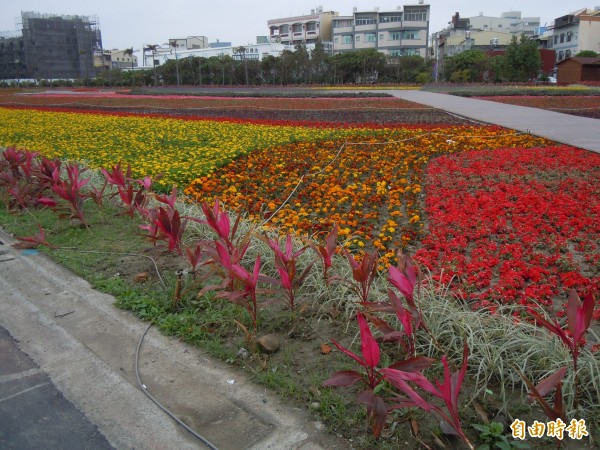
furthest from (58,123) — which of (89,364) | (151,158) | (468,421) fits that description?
(468,421)

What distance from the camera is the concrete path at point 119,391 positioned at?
2.29 metres

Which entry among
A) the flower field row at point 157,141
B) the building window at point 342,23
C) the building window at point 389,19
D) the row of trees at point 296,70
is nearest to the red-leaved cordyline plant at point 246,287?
the flower field row at point 157,141

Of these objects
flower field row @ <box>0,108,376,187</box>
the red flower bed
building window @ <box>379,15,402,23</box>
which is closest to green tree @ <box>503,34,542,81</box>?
flower field row @ <box>0,108,376,187</box>

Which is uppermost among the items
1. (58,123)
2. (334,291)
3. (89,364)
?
(58,123)

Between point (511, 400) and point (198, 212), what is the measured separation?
3767 mm

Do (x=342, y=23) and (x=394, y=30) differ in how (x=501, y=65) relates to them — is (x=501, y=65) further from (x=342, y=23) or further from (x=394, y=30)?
(x=342, y=23)

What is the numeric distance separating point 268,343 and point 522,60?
38084 mm

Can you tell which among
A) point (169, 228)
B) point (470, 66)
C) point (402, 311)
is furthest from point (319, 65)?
point (402, 311)

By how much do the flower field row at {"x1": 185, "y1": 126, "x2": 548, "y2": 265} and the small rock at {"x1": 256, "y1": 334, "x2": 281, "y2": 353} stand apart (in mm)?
1333

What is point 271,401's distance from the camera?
2.50m

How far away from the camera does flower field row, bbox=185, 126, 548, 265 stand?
491 centimetres

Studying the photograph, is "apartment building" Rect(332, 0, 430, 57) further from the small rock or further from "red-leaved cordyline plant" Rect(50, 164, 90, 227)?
the small rock

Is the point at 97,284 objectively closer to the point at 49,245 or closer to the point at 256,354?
the point at 49,245

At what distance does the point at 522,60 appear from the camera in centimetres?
3547
